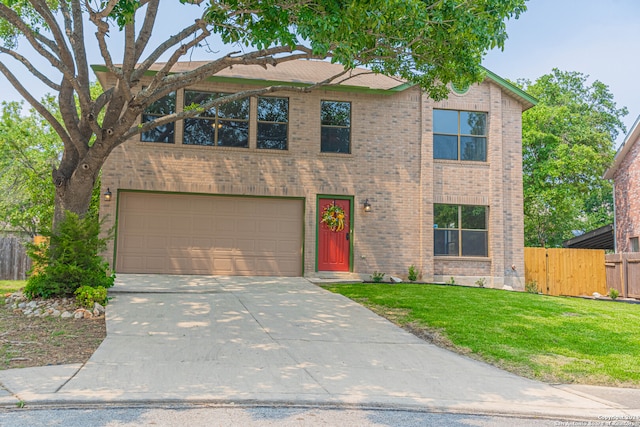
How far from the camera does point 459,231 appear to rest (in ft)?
55.2

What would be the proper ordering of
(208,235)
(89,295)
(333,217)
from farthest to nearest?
(333,217)
(208,235)
(89,295)

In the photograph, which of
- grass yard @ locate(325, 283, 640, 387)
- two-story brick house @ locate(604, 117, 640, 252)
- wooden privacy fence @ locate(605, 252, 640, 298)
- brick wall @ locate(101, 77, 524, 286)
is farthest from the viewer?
two-story brick house @ locate(604, 117, 640, 252)

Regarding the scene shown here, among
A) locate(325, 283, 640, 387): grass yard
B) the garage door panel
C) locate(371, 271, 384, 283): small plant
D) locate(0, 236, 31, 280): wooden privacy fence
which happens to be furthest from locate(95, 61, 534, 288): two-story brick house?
locate(0, 236, 31, 280): wooden privacy fence

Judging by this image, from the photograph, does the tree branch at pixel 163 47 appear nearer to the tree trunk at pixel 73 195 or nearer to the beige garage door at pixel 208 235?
the tree trunk at pixel 73 195

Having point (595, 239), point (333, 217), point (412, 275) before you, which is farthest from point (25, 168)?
point (595, 239)

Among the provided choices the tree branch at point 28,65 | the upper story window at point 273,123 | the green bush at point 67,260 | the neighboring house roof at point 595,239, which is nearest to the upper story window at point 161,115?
the upper story window at point 273,123

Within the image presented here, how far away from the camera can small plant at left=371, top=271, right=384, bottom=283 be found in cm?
1570

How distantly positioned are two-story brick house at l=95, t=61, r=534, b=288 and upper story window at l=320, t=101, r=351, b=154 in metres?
0.04

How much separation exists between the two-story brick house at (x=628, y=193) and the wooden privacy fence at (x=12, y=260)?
74.7ft

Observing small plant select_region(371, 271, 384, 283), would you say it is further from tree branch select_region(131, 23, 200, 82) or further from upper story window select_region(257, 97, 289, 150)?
tree branch select_region(131, 23, 200, 82)

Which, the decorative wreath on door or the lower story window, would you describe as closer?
the decorative wreath on door

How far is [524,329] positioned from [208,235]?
923 centimetres

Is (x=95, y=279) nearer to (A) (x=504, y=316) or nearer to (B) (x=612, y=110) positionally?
(A) (x=504, y=316)

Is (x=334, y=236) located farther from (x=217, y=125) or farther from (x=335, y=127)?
(x=217, y=125)
